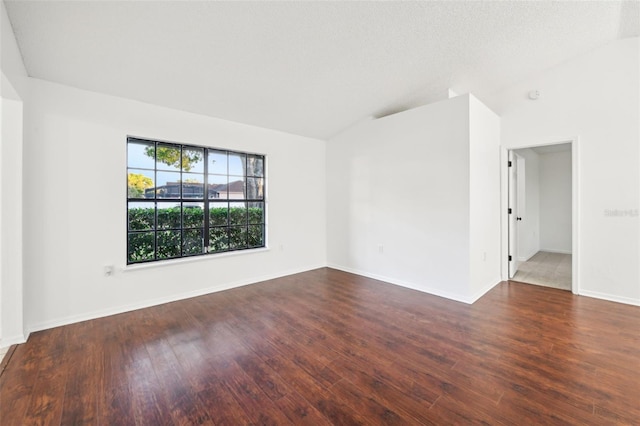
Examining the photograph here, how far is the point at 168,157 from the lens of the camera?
11.7 ft

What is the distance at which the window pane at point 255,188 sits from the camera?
440 cm

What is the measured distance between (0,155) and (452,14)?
4358 millimetres

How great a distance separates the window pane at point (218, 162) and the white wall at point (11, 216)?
187cm

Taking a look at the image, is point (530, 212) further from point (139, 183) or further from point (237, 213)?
point (139, 183)

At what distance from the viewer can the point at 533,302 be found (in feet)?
11.0

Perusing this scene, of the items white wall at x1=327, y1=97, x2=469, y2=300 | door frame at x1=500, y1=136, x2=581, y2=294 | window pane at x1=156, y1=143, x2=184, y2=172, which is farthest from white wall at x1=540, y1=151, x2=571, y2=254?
window pane at x1=156, y1=143, x2=184, y2=172

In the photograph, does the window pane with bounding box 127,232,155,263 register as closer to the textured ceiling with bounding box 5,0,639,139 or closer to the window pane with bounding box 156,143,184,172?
the window pane with bounding box 156,143,184,172

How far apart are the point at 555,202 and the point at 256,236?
7.21 m

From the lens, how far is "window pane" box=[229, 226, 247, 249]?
4213 millimetres

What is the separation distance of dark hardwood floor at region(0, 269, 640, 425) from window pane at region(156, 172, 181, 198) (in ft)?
4.70

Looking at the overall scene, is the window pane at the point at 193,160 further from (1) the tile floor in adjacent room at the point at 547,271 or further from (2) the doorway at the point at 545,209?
(2) the doorway at the point at 545,209

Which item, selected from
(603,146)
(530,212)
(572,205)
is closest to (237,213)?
(572,205)

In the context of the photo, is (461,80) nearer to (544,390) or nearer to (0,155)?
(544,390)

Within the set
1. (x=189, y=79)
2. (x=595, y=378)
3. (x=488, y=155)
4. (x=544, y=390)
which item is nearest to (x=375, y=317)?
(x=544, y=390)
